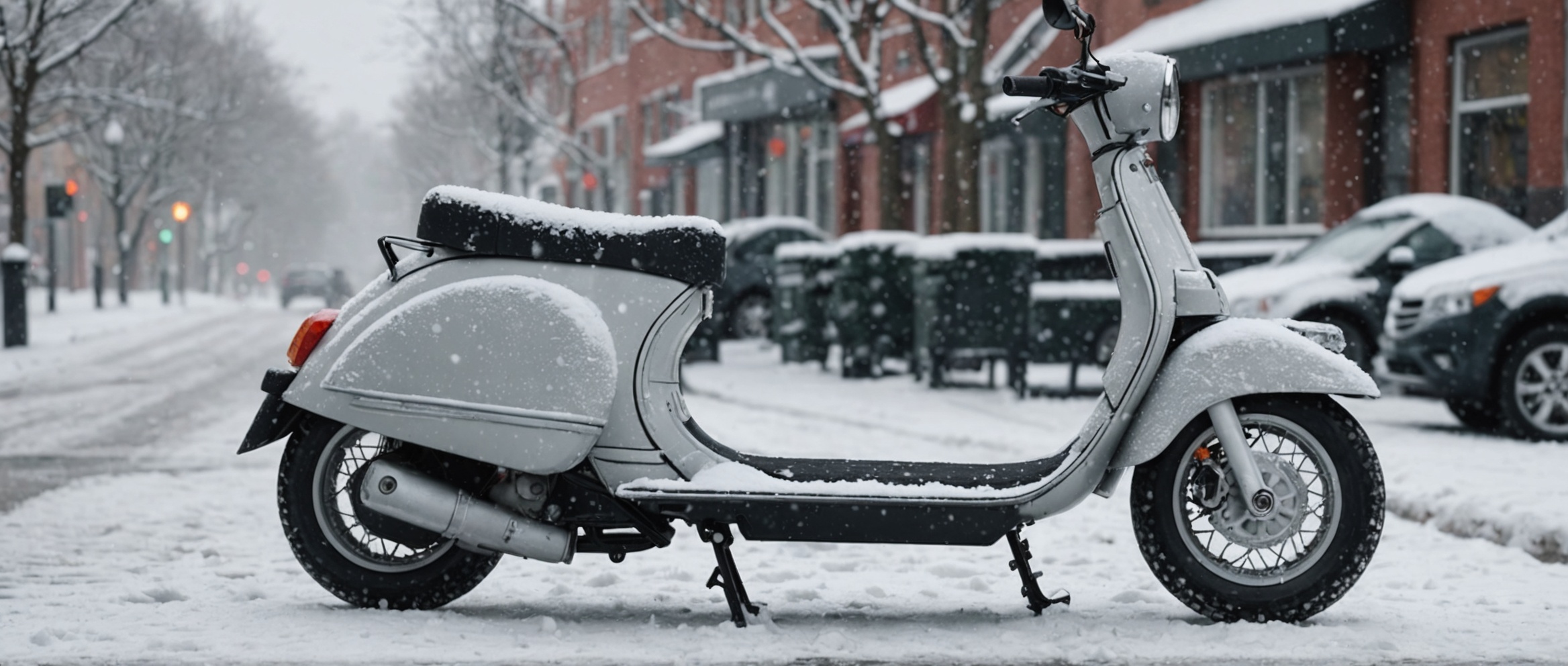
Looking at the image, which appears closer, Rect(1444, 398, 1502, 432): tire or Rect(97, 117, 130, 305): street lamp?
Rect(1444, 398, 1502, 432): tire

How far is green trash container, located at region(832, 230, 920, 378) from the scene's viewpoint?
15586 millimetres

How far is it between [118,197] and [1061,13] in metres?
42.3

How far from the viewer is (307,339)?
15.8ft

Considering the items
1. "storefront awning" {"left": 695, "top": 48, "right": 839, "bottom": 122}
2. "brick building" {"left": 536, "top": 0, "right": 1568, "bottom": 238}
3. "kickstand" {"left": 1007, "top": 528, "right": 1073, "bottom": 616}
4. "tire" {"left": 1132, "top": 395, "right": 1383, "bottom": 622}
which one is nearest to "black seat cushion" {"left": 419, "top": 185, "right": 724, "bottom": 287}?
"kickstand" {"left": 1007, "top": 528, "right": 1073, "bottom": 616}

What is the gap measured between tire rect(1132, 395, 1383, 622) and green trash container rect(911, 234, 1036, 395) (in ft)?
28.8

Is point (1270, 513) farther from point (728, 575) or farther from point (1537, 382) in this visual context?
point (1537, 382)

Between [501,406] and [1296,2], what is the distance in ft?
53.3

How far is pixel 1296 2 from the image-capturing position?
18984 millimetres

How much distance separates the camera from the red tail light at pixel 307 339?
15.7ft

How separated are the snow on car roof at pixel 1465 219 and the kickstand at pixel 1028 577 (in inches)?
359

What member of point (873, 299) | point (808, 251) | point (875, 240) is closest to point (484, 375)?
point (875, 240)

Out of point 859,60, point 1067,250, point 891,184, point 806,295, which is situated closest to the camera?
point 806,295

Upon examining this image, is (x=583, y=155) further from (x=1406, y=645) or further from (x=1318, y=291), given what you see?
(x=1406, y=645)

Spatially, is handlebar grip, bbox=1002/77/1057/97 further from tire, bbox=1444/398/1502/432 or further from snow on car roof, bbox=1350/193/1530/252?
snow on car roof, bbox=1350/193/1530/252
